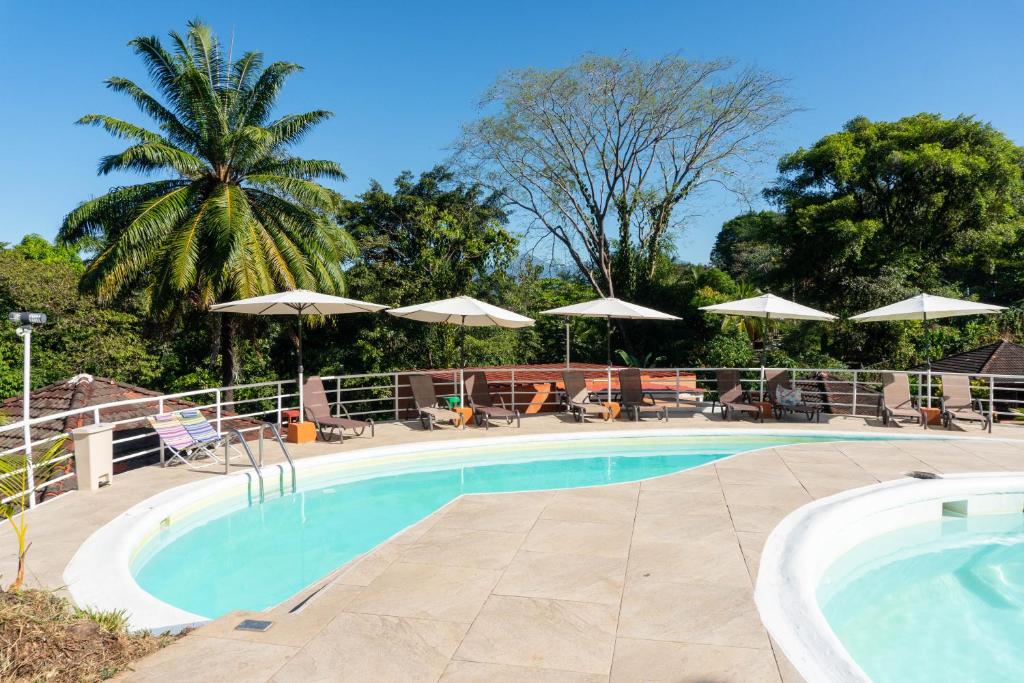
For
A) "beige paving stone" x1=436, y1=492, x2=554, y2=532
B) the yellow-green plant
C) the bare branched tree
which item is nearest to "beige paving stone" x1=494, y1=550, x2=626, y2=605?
"beige paving stone" x1=436, y1=492, x2=554, y2=532

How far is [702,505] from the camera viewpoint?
22.1 ft

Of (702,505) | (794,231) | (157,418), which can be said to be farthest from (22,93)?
(794,231)

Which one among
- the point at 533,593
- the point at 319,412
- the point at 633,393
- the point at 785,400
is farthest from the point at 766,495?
the point at 319,412

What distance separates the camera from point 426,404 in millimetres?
12023

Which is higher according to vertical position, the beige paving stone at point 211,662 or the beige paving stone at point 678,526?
the beige paving stone at point 211,662

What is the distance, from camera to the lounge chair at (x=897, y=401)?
12031 mm

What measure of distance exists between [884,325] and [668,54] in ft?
41.9

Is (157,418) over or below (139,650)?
over

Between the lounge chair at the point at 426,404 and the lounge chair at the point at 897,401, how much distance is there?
Result: 26.2ft

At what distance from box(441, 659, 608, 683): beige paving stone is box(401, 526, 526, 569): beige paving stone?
1.55 m

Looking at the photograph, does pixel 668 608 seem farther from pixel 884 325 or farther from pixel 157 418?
pixel 884 325

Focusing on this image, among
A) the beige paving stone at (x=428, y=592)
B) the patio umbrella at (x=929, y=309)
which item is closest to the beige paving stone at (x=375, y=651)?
the beige paving stone at (x=428, y=592)

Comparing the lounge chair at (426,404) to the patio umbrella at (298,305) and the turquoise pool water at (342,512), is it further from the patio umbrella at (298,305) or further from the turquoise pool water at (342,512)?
the patio umbrella at (298,305)

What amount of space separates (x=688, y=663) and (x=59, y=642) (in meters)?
3.25
